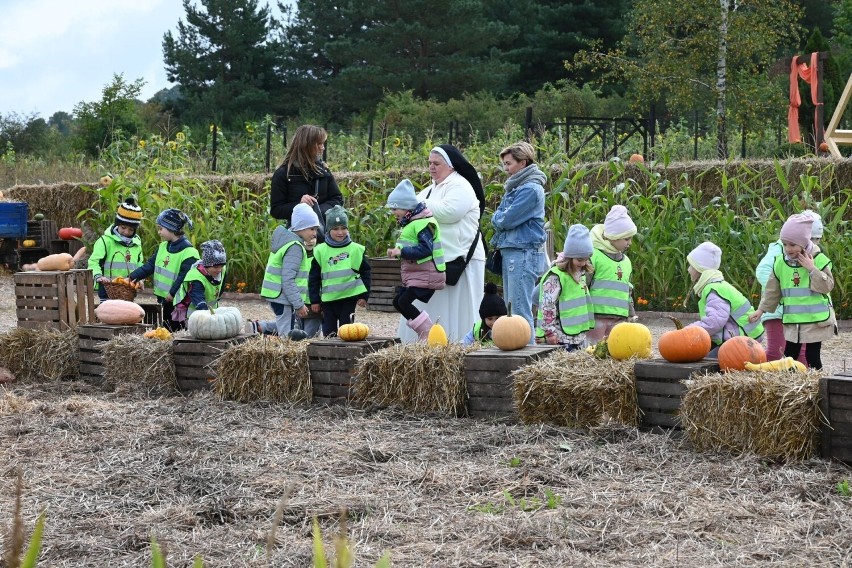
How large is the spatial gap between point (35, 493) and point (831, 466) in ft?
10.4

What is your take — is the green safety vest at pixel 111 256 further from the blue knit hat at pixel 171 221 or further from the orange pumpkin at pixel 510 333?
the orange pumpkin at pixel 510 333

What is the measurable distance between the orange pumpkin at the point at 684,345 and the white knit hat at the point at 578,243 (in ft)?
3.75

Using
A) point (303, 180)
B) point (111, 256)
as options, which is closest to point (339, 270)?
point (303, 180)

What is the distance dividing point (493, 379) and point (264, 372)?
146 cm

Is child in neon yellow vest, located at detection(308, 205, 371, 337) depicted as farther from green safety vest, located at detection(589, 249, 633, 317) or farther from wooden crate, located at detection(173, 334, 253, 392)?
green safety vest, located at detection(589, 249, 633, 317)

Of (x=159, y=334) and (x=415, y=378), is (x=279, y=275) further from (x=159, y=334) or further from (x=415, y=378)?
(x=415, y=378)

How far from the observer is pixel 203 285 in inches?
310

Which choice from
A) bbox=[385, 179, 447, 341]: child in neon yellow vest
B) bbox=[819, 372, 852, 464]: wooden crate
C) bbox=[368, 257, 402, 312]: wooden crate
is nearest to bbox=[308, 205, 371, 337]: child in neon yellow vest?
bbox=[385, 179, 447, 341]: child in neon yellow vest

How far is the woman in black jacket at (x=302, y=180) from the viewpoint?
795cm

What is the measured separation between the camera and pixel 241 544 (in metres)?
3.65

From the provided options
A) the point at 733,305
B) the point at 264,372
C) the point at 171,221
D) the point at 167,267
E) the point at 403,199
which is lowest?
the point at 264,372

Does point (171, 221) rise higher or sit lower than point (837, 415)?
higher

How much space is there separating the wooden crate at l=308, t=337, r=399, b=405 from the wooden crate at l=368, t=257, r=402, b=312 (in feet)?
20.4

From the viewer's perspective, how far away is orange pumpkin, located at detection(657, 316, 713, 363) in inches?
205
